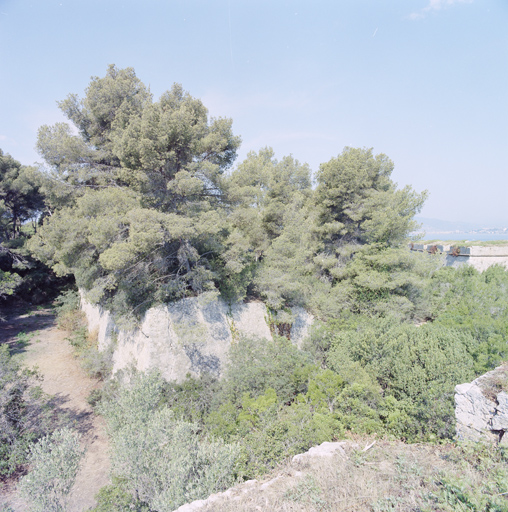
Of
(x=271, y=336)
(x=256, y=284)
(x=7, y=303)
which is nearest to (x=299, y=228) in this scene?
(x=256, y=284)

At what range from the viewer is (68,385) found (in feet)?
34.8

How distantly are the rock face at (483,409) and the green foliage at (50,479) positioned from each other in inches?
288

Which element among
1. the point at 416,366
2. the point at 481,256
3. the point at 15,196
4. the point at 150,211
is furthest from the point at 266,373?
the point at 481,256

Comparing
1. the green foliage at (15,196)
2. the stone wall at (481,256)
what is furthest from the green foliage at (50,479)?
the stone wall at (481,256)

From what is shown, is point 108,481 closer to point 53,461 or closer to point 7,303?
point 53,461

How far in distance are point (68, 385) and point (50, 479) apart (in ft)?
23.9

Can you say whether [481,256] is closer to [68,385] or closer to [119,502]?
[119,502]

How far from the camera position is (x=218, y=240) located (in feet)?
35.2

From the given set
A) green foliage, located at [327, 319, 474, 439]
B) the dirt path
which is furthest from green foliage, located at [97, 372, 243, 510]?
green foliage, located at [327, 319, 474, 439]

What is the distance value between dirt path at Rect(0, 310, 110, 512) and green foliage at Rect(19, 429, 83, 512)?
1028 millimetres

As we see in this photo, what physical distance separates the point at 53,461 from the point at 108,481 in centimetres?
286

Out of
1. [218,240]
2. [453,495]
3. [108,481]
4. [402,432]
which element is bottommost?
[108,481]

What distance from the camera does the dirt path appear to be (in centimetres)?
662

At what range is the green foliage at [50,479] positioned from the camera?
4473 mm
